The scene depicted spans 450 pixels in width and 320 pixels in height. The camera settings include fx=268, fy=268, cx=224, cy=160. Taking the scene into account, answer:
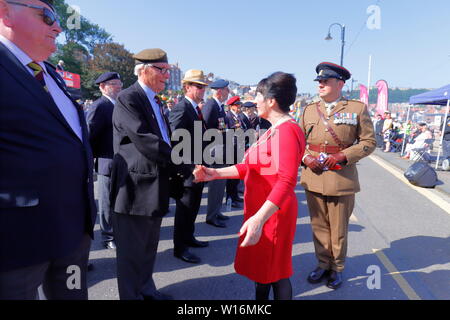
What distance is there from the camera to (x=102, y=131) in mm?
3338

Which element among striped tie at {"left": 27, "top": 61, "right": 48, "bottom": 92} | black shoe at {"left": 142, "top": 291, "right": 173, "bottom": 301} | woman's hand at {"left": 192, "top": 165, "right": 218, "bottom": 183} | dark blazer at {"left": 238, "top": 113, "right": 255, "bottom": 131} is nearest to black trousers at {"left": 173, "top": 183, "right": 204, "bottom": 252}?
black shoe at {"left": 142, "top": 291, "right": 173, "bottom": 301}

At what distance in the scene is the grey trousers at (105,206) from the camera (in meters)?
3.43

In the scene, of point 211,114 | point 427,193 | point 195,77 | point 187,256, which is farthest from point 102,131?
point 427,193

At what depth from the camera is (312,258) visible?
3.34m

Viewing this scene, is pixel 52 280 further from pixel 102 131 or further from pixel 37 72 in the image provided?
pixel 102 131

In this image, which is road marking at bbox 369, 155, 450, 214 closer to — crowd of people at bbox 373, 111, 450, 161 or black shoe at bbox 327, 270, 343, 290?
crowd of people at bbox 373, 111, 450, 161

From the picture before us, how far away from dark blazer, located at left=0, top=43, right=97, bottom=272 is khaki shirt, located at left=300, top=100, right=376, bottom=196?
2178mm

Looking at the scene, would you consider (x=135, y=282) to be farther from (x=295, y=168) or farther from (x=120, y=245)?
(x=295, y=168)

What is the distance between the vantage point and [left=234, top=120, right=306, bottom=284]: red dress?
5.52 feet

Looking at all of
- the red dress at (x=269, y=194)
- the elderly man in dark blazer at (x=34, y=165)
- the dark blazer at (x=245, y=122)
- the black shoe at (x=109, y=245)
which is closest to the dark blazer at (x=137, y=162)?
the elderly man in dark blazer at (x=34, y=165)

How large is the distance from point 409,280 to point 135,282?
2825mm

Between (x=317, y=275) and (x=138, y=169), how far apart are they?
7.07 feet

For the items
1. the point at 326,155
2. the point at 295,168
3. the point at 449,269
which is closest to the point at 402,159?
the point at 449,269

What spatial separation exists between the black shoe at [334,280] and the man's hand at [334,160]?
1.13m
